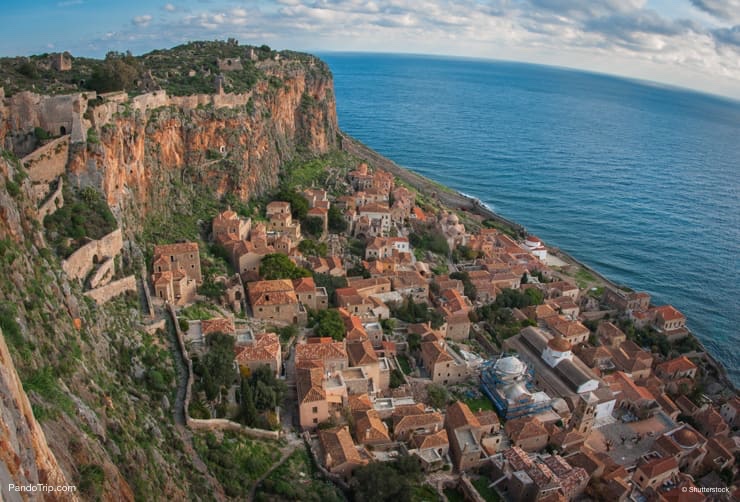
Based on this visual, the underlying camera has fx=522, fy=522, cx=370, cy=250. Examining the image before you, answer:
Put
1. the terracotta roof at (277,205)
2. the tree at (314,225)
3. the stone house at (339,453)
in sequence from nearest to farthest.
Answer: the stone house at (339,453) < the terracotta roof at (277,205) < the tree at (314,225)

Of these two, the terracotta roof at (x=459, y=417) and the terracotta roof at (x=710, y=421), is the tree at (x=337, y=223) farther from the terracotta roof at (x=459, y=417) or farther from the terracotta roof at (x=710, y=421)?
the terracotta roof at (x=710, y=421)

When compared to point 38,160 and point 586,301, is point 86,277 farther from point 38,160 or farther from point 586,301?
point 586,301

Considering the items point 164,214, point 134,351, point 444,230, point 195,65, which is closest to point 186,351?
point 134,351

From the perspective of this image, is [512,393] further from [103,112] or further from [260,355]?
[103,112]

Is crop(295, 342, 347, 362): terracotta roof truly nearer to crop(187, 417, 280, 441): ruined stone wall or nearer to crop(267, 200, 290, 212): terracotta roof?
crop(187, 417, 280, 441): ruined stone wall

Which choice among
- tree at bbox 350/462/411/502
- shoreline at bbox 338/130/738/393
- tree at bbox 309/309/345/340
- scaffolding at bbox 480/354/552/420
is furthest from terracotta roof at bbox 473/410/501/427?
shoreline at bbox 338/130/738/393

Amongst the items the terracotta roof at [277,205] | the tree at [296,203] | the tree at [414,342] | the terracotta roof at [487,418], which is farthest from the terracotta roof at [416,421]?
the tree at [296,203]

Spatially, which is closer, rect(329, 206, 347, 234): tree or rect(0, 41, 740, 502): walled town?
rect(0, 41, 740, 502): walled town
